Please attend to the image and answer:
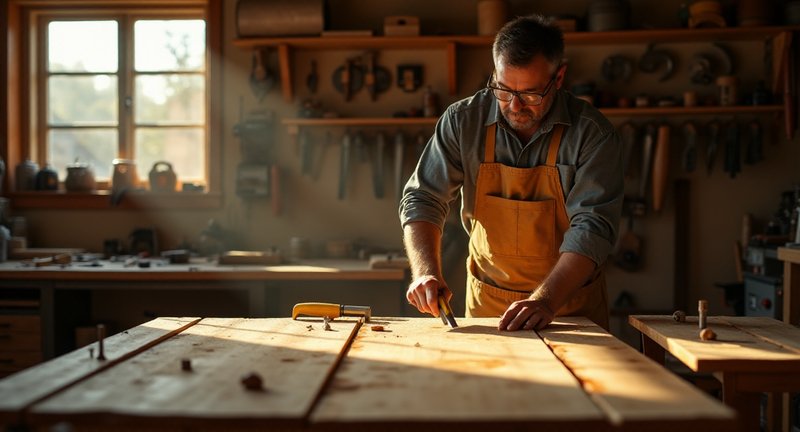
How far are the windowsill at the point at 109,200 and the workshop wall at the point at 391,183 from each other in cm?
5

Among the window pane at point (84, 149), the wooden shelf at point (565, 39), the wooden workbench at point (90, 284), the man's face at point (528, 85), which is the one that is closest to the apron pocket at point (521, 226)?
the man's face at point (528, 85)

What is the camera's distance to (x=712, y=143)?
465 cm

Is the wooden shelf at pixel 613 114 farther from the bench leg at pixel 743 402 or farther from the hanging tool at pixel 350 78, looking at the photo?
the bench leg at pixel 743 402

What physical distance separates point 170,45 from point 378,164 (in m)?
1.62

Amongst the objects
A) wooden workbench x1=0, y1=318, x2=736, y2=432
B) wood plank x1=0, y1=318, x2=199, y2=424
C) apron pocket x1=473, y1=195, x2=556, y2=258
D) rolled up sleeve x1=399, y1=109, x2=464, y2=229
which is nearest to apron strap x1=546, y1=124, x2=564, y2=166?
apron pocket x1=473, y1=195, x2=556, y2=258

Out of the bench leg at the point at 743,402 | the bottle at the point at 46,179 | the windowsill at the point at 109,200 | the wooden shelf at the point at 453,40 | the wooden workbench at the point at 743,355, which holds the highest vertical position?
the wooden shelf at the point at 453,40

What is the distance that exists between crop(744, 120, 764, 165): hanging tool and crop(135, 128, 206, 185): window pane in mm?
3393

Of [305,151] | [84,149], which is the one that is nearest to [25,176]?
[84,149]

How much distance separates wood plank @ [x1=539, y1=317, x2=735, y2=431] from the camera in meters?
1.22

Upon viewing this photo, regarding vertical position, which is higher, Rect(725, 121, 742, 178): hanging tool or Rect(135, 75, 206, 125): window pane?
Rect(135, 75, 206, 125): window pane

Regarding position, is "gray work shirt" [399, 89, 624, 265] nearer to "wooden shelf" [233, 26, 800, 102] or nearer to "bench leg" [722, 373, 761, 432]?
"bench leg" [722, 373, 761, 432]

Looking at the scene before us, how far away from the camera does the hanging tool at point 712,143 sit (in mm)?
4645

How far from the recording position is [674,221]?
4805 millimetres

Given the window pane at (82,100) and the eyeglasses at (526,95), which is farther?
the window pane at (82,100)
